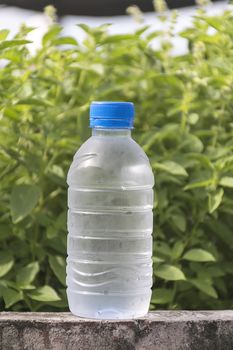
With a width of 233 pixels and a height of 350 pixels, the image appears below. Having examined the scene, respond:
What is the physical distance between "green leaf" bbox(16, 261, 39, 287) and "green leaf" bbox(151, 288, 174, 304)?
15.1 inches

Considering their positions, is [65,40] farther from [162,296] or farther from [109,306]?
[109,306]

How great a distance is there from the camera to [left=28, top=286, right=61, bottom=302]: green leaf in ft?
9.82

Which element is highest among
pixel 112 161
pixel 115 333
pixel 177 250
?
pixel 112 161

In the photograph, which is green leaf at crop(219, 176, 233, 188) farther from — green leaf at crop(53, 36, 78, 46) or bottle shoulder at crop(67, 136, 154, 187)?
green leaf at crop(53, 36, 78, 46)

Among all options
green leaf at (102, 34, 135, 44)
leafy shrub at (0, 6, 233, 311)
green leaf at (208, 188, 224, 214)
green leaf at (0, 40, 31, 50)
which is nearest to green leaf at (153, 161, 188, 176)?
leafy shrub at (0, 6, 233, 311)

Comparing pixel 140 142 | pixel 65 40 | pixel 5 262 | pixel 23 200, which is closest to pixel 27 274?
pixel 5 262

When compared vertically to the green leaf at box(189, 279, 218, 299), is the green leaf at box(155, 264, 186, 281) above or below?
above

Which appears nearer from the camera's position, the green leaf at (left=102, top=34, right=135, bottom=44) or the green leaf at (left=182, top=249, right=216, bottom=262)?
the green leaf at (left=182, top=249, right=216, bottom=262)

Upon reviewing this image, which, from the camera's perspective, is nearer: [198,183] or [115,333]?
[115,333]

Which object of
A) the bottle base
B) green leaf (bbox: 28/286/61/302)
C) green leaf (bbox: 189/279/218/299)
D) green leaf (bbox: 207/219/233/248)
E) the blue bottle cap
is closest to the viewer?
the blue bottle cap

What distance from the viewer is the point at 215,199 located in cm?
316

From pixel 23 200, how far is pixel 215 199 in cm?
62

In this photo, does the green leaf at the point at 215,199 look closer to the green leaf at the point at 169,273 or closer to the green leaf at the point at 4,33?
the green leaf at the point at 169,273

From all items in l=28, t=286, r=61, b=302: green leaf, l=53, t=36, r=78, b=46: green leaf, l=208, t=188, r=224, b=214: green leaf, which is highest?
l=53, t=36, r=78, b=46: green leaf
